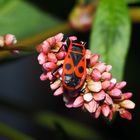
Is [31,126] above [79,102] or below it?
below

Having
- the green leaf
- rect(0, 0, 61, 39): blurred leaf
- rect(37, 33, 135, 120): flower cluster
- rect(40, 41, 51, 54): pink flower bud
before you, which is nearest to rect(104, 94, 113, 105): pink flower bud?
rect(37, 33, 135, 120): flower cluster

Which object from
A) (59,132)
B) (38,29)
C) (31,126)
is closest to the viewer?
(59,132)

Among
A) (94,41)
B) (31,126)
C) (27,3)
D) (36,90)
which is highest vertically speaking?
(27,3)

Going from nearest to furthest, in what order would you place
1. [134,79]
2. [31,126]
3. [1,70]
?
[134,79] → [31,126] → [1,70]

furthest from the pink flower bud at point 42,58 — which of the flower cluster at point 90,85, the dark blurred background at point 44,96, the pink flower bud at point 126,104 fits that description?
the dark blurred background at point 44,96

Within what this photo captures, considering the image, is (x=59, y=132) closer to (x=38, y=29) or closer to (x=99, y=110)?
(x=99, y=110)

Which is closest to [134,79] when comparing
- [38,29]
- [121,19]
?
[38,29]
